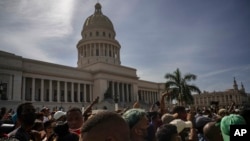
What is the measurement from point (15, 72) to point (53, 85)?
10.3 m

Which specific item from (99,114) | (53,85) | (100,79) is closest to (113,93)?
(100,79)

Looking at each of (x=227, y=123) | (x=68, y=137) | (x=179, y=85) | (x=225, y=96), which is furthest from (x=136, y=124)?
(x=225, y=96)

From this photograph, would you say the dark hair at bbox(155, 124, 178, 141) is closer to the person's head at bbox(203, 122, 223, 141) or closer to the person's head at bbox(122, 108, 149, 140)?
the person's head at bbox(122, 108, 149, 140)

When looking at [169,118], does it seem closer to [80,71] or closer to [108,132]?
[108,132]

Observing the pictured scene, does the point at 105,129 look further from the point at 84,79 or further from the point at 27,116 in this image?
the point at 84,79

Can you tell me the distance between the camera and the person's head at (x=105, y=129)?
63.1 inches

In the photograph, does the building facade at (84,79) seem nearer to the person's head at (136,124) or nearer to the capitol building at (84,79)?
the capitol building at (84,79)

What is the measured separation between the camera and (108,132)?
1.61 metres

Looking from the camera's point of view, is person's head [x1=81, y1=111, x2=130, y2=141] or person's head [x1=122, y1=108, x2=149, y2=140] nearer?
person's head [x1=81, y1=111, x2=130, y2=141]

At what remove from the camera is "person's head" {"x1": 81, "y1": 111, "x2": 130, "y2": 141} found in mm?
1604

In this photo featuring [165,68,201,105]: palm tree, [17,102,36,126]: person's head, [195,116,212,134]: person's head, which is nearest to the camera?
[17,102,36,126]: person's head

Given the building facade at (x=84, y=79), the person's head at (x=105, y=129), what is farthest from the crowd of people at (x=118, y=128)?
the building facade at (x=84, y=79)

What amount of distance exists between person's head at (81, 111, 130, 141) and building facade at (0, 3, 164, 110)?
3764 centimetres

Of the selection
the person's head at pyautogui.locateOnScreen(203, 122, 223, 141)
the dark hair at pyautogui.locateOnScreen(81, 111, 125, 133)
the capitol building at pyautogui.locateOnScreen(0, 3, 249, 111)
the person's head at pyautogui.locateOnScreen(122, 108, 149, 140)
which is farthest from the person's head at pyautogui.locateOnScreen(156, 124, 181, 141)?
the capitol building at pyautogui.locateOnScreen(0, 3, 249, 111)
